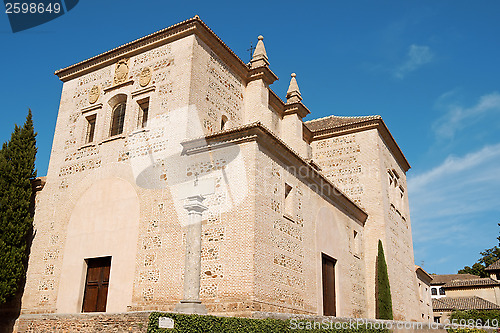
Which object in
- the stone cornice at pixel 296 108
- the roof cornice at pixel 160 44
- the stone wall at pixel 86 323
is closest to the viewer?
the stone wall at pixel 86 323

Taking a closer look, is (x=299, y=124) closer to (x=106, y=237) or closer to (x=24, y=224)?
(x=106, y=237)

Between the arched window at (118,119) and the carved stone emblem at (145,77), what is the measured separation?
3.88 feet

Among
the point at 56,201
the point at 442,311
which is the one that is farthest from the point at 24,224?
the point at 442,311

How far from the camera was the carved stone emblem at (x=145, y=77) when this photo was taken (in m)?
14.9

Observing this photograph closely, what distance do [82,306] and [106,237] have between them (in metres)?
2.21

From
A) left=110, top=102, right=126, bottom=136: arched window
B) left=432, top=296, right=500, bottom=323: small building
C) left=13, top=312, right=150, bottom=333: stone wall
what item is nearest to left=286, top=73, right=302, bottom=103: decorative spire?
left=110, top=102, right=126, bottom=136: arched window

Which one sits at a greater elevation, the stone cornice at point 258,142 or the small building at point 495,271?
the small building at point 495,271

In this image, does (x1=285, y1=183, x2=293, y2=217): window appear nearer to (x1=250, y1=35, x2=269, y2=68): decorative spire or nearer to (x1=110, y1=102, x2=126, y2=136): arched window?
(x1=250, y1=35, x2=269, y2=68): decorative spire

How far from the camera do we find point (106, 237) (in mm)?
13500

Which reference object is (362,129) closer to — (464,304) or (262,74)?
(262,74)

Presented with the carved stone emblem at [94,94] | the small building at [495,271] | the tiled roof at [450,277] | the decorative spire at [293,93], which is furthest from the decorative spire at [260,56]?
the tiled roof at [450,277]

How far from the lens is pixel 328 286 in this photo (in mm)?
14469

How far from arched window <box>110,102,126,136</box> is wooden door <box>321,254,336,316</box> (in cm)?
834

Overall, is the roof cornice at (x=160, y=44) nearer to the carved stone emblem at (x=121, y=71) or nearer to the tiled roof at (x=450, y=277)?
the carved stone emblem at (x=121, y=71)
